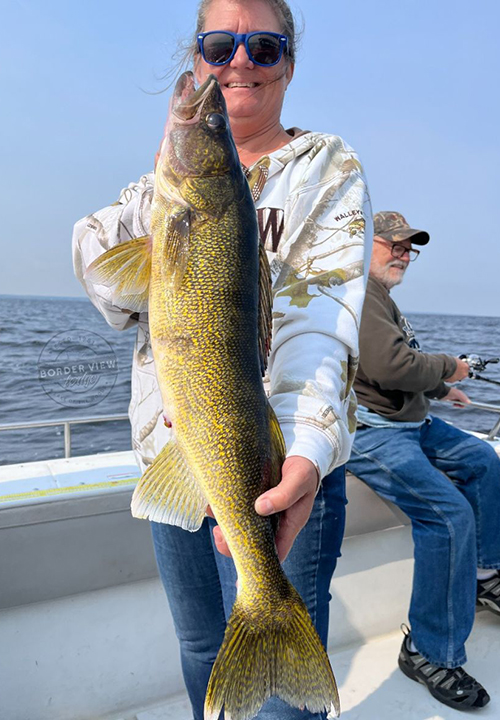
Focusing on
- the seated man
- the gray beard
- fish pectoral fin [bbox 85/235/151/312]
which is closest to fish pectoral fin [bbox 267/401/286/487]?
fish pectoral fin [bbox 85/235/151/312]

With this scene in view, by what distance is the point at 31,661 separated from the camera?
296 centimetres

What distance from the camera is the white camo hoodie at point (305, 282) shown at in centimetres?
153

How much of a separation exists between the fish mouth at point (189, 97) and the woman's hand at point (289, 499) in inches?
33.2

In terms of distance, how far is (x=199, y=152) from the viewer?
152 centimetres

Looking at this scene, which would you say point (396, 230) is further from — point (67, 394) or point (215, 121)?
point (67, 394)

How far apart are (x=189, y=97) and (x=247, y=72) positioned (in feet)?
1.36

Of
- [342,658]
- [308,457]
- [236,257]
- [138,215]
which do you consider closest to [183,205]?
[236,257]

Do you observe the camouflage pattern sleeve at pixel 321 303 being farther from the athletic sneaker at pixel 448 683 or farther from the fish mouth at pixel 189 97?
the athletic sneaker at pixel 448 683

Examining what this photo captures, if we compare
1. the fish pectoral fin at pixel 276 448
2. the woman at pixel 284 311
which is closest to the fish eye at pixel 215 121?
the woman at pixel 284 311

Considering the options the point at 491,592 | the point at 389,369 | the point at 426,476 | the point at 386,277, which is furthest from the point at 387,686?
the point at 386,277

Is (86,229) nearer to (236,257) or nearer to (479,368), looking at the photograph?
(236,257)

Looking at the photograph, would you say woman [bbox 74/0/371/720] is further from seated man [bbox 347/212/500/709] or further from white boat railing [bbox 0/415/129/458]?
white boat railing [bbox 0/415/129/458]

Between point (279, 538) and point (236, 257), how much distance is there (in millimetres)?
646

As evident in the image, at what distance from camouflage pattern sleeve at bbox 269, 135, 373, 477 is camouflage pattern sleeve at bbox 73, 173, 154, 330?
1.30 feet
